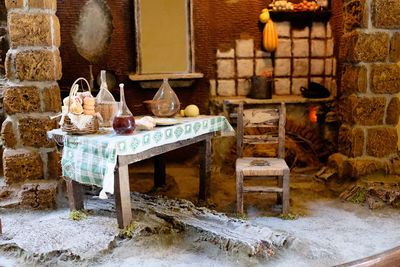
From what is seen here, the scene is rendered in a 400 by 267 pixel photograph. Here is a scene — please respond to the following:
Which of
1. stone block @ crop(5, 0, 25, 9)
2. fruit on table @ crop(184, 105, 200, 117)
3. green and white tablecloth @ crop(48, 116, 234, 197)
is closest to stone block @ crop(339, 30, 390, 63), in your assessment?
fruit on table @ crop(184, 105, 200, 117)

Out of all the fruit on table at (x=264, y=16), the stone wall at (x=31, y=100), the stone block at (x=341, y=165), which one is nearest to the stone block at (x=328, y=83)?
the fruit on table at (x=264, y=16)

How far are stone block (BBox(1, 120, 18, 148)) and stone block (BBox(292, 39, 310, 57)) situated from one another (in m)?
3.66

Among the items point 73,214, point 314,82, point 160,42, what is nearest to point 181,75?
point 160,42

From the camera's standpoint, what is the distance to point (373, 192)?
12.5 ft

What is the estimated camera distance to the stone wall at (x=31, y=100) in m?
3.44

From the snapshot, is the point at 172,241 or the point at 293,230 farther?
the point at 293,230

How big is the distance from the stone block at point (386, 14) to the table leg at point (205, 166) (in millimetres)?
2087

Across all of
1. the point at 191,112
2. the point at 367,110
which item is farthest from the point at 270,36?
the point at 191,112

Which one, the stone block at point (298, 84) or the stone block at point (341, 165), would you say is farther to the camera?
the stone block at point (298, 84)

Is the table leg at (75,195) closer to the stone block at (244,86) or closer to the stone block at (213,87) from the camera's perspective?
the stone block at (213,87)

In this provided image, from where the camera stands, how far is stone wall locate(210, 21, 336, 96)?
5328 mm

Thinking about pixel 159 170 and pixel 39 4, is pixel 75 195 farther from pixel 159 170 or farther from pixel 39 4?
pixel 39 4

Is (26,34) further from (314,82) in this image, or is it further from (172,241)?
(314,82)

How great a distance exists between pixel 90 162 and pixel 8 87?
145cm
